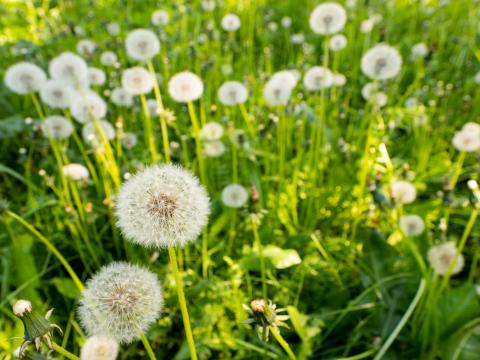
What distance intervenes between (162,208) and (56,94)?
145cm

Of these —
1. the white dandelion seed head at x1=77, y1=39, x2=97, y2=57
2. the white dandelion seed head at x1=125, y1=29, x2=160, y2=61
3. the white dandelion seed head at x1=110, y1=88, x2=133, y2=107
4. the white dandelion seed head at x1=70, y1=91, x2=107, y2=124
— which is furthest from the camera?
the white dandelion seed head at x1=77, y1=39, x2=97, y2=57

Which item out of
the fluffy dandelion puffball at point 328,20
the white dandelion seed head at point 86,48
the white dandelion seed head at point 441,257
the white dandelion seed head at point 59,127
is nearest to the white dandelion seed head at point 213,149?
the white dandelion seed head at point 59,127

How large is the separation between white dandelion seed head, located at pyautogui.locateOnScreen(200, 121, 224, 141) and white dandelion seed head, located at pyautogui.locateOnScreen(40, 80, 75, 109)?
0.61 metres

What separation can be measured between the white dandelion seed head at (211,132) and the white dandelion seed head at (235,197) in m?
0.44

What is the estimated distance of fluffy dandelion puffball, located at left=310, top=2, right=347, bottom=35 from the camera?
2171 mm

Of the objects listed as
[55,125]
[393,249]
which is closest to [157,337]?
[393,249]

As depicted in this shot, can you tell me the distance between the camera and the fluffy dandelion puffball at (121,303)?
0.84 metres

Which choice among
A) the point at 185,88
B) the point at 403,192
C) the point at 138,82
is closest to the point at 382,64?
the point at 403,192

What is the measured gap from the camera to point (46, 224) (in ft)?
6.35

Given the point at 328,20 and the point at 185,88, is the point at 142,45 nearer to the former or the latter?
the point at 185,88

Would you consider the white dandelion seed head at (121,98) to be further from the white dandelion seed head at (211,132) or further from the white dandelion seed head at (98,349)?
the white dandelion seed head at (98,349)

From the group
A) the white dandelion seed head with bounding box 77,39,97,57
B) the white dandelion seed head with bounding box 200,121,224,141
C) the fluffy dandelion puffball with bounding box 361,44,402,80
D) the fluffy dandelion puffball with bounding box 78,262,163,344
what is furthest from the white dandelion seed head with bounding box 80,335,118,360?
the white dandelion seed head with bounding box 77,39,97,57

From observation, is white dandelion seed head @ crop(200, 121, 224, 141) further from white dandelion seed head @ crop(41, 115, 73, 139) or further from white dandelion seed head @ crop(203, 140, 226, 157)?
white dandelion seed head @ crop(41, 115, 73, 139)

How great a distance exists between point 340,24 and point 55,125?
4.49 feet
